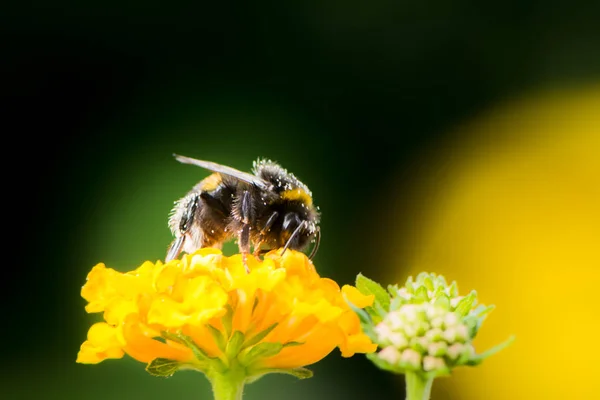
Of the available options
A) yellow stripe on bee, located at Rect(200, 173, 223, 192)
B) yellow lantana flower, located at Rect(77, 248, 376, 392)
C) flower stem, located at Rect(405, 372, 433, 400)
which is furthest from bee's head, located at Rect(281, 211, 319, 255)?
flower stem, located at Rect(405, 372, 433, 400)

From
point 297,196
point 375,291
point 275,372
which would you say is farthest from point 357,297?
point 297,196

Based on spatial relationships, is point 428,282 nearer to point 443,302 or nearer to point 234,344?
point 443,302

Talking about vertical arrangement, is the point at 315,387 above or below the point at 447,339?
above

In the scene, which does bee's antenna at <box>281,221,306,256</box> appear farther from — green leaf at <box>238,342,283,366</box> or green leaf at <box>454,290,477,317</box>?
green leaf at <box>454,290,477,317</box>

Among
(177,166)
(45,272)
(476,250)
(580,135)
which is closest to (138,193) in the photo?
(177,166)

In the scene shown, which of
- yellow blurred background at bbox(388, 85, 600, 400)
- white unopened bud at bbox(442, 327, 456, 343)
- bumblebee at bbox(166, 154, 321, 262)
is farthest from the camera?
yellow blurred background at bbox(388, 85, 600, 400)

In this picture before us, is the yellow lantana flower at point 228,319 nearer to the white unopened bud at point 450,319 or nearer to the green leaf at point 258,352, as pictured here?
the green leaf at point 258,352

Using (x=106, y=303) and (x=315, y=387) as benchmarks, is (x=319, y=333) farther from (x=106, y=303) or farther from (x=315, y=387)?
(x=315, y=387)
